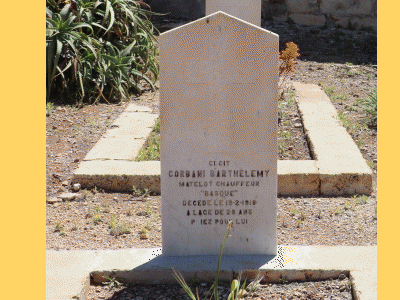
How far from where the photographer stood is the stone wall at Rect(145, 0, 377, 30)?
31.5 ft

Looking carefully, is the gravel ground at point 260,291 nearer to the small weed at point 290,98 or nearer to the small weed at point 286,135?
the small weed at point 286,135

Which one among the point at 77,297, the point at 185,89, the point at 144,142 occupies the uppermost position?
the point at 185,89

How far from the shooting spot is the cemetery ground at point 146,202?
381 cm

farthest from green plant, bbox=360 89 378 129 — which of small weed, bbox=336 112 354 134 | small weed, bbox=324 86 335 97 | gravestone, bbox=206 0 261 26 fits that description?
gravestone, bbox=206 0 261 26

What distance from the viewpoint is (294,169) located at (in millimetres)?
4449

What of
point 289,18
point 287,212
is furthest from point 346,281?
point 289,18

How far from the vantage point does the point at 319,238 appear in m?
3.81

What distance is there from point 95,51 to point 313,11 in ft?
14.7

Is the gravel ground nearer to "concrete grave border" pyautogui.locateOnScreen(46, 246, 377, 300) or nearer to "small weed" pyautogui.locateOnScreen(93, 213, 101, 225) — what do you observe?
"concrete grave border" pyautogui.locateOnScreen(46, 246, 377, 300)

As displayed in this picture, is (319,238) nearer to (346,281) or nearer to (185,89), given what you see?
Answer: (346,281)

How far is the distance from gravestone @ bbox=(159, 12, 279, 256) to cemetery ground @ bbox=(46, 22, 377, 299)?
1.60 feet

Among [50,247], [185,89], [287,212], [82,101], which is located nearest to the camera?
[185,89]

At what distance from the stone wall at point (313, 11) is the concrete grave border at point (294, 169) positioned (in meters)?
4.73

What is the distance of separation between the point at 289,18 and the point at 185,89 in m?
6.94
